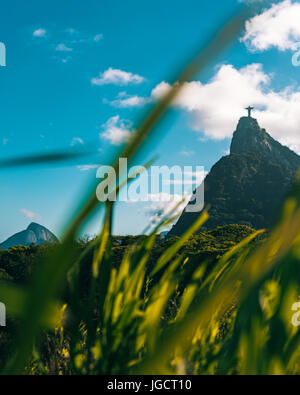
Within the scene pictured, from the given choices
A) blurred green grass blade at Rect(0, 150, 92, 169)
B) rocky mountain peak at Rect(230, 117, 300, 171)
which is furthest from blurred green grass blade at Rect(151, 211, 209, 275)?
rocky mountain peak at Rect(230, 117, 300, 171)

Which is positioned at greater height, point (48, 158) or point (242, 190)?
point (242, 190)

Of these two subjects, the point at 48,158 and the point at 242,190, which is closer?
the point at 48,158

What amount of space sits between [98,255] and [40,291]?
10.2 inches

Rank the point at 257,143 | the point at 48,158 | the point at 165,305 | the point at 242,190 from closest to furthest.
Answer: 1. the point at 48,158
2. the point at 165,305
3. the point at 242,190
4. the point at 257,143

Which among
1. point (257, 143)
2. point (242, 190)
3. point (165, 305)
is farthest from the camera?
point (257, 143)

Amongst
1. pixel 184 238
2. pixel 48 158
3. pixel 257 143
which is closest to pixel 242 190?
pixel 257 143

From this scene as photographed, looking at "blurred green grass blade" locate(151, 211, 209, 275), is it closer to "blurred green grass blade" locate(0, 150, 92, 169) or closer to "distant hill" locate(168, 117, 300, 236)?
"blurred green grass blade" locate(0, 150, 92, 169)

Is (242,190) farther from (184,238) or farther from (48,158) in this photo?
(48,158)

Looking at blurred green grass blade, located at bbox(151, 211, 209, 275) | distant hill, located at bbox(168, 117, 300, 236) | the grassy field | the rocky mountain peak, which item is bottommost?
the grassy field

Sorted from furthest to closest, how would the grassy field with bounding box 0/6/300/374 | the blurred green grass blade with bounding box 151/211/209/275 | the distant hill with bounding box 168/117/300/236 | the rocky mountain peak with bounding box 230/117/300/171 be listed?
1. the rocky mountain peak with bounding box 230/117/300/171
2. the distant hill with bounding box 168/117/300/236
3. the blurred green grass blade with bounding box 151/211/209/275
4. the grassy field with bounding box 0/6/300/374

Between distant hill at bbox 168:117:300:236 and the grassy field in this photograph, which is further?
distant hill at bbox 168:117:300:236
